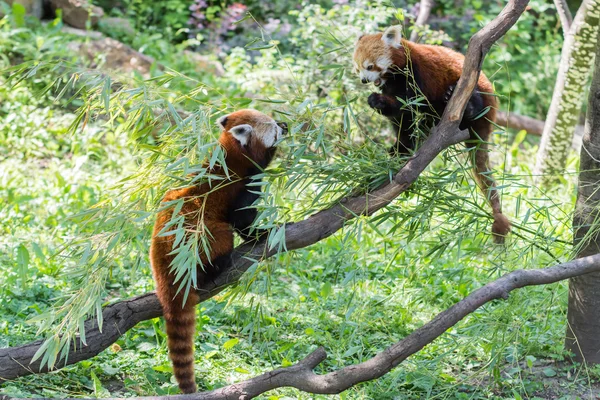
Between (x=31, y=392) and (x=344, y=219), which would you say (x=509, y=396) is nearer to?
(x=344, y=219)

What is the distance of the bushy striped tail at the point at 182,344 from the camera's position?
280 centimetres

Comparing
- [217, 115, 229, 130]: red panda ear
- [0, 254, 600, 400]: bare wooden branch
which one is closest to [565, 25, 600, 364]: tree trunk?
[0, 254, 600, 400]: bare wooden branch

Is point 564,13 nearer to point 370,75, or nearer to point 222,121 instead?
point 370,75

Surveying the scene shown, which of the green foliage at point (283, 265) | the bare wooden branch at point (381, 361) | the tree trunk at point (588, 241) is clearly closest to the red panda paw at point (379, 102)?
the green foliage at point (283, 265)

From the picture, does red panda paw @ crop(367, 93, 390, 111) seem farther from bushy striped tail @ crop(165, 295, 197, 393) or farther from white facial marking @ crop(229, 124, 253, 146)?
bushy striped tail @ crop(165, 295, 197, 393)

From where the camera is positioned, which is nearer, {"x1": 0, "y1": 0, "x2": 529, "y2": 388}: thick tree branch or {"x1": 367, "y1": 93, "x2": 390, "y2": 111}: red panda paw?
{"x1": 0, "y1": 0, "x2": 529, "y2": 388}: thick tree branch

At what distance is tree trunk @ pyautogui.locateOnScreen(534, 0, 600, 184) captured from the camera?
14.9 ft

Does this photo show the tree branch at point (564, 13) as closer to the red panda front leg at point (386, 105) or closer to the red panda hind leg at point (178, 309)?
the red panda front leg at point (386, 105)

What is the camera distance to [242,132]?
3.18 m

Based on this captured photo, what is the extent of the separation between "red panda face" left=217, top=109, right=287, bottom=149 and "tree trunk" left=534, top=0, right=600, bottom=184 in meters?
2.03

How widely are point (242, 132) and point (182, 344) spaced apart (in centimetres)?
98

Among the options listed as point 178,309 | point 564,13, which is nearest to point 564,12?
point 564,13

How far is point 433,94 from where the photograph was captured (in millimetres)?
3373

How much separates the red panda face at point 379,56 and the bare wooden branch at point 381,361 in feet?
4.63
